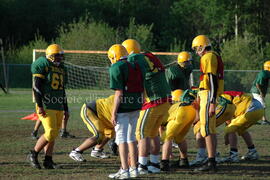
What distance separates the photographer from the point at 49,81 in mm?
8266

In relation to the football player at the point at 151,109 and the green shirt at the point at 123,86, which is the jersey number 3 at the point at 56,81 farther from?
the green shirt at the point at 123,86

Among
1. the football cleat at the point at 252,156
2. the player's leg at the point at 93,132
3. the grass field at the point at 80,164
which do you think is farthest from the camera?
the football cleat at the point at 252,156

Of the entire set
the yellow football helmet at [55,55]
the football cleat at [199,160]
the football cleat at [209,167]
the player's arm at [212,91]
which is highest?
the yellow football helmet at [55,55]

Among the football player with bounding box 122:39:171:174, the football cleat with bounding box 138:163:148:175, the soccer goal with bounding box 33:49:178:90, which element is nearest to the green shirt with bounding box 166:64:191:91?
the football player with bounding box 122:39:171:174

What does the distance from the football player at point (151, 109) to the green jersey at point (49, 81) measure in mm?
1343

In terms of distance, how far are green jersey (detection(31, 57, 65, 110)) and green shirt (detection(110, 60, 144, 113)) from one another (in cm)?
150

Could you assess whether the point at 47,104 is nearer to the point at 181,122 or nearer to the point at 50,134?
the point at 50,134

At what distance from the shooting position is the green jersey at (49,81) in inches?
323

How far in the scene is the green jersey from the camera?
8.20m

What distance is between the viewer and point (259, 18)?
46125 millimetres

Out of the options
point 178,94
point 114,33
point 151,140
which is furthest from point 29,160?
point 114,33

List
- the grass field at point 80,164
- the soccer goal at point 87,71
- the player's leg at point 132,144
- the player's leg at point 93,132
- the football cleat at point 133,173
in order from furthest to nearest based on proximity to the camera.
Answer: the soccer goal at point 87,71 < the player's leg at point 93,132 < the grass field at point 80,164 < the football cleat at point 133,173 < the player's leg at point 132,144

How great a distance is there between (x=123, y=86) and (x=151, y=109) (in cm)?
75

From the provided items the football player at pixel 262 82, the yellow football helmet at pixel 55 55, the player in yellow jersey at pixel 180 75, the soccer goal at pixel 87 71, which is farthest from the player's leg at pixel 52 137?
the soccer goal at pixel 87 71
